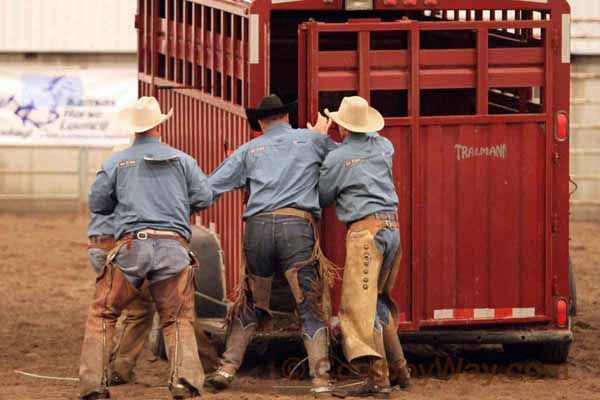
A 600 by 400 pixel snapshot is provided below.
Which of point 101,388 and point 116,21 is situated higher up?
point 116,21

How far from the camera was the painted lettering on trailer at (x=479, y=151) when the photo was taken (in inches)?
336

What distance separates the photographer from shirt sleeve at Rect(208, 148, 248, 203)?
824cm

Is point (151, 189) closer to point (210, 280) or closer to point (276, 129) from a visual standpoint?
point (276, 129)

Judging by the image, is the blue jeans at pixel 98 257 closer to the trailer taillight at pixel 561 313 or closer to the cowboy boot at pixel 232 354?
the cowboy boot at pixel 232 354

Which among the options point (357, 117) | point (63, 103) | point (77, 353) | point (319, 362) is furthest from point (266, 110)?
Result: point (63, 103)

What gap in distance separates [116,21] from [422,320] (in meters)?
12.0

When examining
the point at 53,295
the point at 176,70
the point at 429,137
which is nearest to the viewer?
the point at 429,137

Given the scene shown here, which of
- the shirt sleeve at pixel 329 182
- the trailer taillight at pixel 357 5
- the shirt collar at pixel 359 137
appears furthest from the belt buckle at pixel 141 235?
the trailer taillight at pixel 357 5

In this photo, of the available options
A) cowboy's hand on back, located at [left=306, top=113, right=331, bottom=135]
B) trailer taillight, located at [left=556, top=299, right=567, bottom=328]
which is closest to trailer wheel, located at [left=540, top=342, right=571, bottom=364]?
trailer taillight, located at [left=556, top=299, right=567, bottom=328]

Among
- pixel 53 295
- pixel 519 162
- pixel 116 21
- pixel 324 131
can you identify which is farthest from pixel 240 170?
pixel 116 21

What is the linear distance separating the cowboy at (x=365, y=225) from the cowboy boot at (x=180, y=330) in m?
0.89

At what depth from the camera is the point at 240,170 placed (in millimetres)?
8297

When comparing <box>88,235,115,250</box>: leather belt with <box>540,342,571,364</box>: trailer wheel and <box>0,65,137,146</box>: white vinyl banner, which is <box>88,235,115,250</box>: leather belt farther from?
<box>0,65,137,146</box>: white vinyl banner

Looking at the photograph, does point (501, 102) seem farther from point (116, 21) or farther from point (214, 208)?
point (116, 21)
